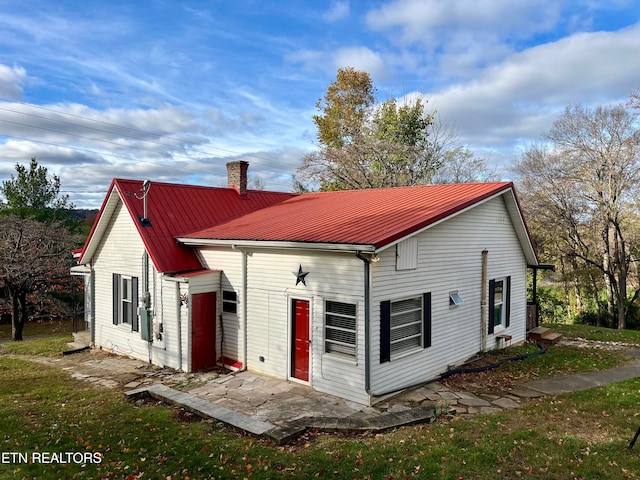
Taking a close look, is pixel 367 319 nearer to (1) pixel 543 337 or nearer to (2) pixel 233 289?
(2) pixel 233 289

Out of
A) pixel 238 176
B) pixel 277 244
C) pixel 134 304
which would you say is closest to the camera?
pixel 277 244

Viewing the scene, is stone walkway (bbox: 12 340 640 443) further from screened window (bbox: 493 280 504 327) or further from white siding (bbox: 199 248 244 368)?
screened window (bbox: 493 280 504 327)

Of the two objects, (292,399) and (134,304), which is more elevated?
(134,304)

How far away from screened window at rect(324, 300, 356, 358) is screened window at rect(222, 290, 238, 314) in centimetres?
301

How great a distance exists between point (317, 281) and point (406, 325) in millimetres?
2282

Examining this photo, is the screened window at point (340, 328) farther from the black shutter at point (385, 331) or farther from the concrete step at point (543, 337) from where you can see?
the concrete step at point (543, 337)

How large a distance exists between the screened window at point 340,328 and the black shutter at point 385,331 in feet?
1.84

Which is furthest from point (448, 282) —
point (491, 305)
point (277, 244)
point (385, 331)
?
point (277, 244)

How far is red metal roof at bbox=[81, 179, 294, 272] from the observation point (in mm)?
11820

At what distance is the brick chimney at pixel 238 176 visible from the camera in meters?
15.9

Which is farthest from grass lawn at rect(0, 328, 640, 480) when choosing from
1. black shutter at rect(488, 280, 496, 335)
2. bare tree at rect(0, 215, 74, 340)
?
bare tree at rect(0, 215, 74, 340)

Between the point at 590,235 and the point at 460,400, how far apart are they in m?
18.7

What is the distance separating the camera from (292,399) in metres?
8.95

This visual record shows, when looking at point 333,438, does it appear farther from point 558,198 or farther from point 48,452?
point 558,198
